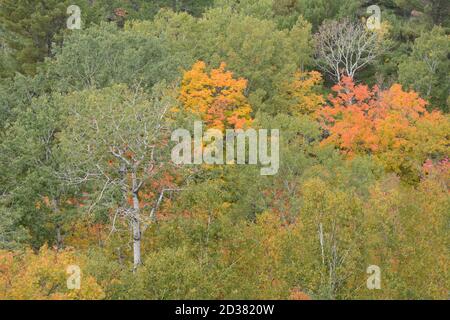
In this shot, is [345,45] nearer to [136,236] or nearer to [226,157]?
[226,157]

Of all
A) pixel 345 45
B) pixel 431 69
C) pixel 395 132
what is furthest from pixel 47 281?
pixel 345 45

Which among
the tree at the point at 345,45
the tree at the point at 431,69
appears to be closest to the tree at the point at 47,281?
the tree at the point at 431,69

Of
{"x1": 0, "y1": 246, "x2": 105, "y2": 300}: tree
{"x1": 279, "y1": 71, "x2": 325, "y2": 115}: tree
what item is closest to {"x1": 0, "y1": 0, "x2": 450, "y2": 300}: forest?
{"x1": 0, "y1": 246, "x2": 105, "y2": 300}: tree

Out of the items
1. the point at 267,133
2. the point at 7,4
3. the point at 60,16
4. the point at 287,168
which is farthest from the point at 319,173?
the point at 7,4

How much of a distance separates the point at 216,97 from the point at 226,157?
8.15 meters

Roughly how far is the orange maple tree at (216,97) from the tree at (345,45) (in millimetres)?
10762

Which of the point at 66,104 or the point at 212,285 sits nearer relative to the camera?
the point at 212,285

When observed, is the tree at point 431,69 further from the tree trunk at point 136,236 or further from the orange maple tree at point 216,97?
the tree trunk at point 136,236

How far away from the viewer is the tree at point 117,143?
1100 inches

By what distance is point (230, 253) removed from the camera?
26047mm

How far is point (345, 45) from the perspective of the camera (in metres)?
51.2

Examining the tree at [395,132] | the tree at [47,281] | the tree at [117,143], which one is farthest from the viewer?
the tree at [395,132]
